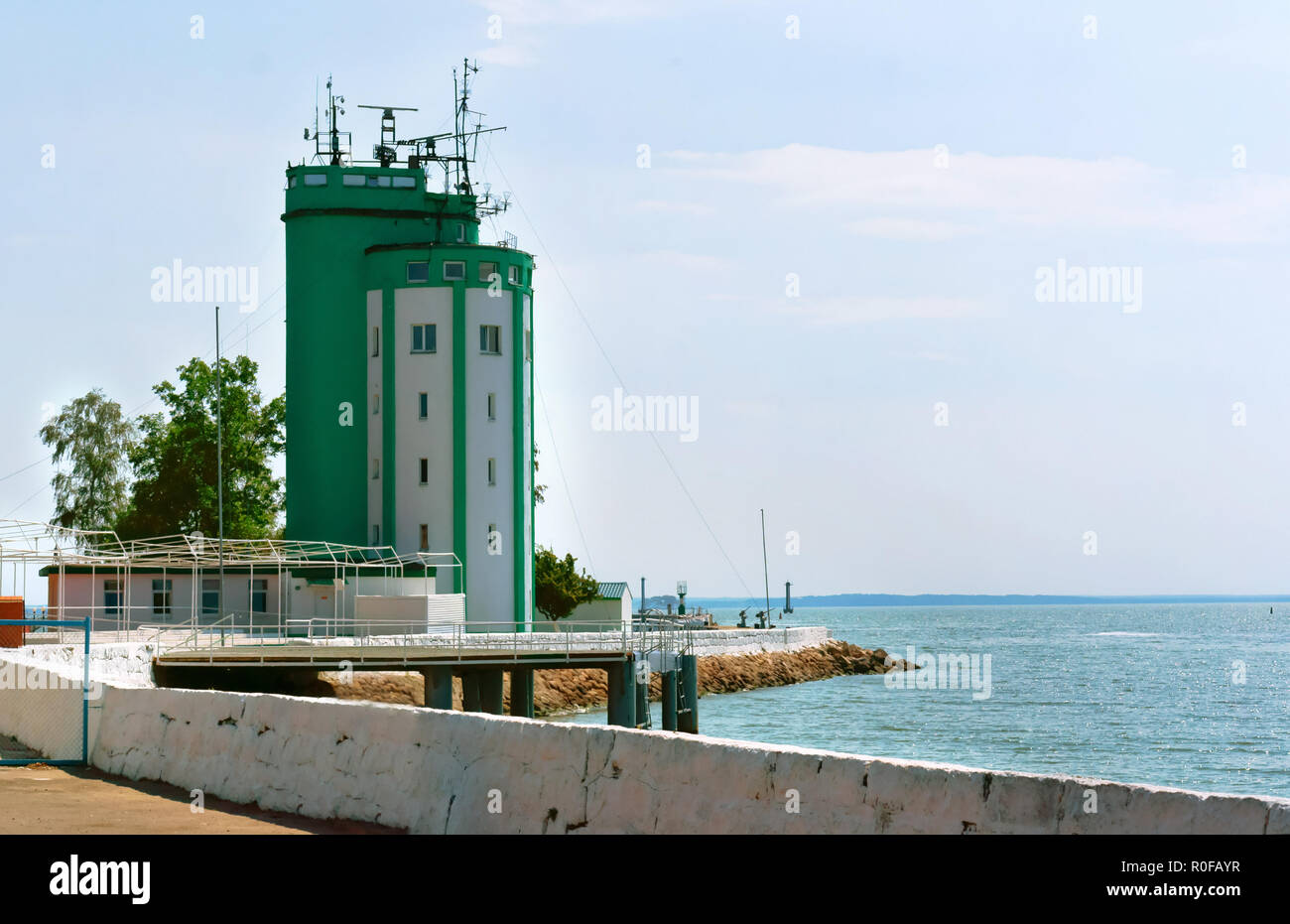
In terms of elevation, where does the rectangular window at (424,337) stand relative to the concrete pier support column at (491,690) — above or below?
above

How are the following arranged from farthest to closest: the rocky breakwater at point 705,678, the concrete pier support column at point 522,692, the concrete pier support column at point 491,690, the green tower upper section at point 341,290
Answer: the green tower upper section at point 341,290, the concrete pier support column at point 522,692, the rocky breakwater at point 705,678, the concrete pier support column at point 491,690

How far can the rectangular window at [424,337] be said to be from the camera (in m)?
62.0

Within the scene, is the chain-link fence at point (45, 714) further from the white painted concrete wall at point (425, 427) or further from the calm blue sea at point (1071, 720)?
the white painted concrete wall at point (425, 427)

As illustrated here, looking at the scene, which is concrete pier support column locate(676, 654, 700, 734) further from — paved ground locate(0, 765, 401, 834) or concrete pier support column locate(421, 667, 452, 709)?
paved ground locate(0, 765, 401, 834)

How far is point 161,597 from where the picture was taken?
55.0 metres

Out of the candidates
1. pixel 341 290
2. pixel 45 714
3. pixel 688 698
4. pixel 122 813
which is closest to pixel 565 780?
pixel 122 813

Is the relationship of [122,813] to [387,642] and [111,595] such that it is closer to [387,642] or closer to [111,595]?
[387,642]

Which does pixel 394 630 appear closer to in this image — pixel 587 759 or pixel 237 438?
pixel 237 438

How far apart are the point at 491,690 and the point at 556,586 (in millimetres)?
33878

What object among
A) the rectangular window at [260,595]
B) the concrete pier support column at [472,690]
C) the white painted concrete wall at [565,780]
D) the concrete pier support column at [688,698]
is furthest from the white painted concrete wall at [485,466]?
the white painted concrete wall at [565,780]

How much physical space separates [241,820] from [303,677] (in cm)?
3021

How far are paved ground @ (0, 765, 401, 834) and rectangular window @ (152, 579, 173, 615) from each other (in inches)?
1468

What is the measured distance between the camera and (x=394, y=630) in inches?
2135

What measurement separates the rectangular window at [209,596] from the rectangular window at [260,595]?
136 cm
